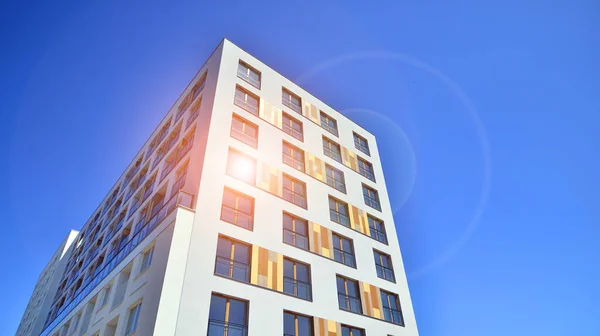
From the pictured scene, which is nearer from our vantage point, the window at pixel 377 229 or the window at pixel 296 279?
the window at pixel 296 279

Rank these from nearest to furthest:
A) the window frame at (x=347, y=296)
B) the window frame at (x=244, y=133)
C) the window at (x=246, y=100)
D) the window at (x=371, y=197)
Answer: the window frame at (x=347, y=296) → the window frame at (x=244, y=133) → the window at (x=246, y=100) → the window at (x=371, y=197)

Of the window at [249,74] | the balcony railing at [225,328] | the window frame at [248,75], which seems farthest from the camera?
the window at [249,74]

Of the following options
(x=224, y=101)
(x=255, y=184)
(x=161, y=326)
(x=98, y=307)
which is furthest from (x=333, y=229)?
(x=98, y=307)

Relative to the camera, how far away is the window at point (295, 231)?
20.0 meters

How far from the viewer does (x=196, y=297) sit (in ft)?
46.6

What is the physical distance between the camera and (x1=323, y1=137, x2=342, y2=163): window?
92.7 feet

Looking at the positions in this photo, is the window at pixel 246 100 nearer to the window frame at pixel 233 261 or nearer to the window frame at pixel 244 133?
the window frame at pixel 244 133

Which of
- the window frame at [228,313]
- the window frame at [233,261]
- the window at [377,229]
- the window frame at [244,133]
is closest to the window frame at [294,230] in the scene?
the window frame at [233,261]

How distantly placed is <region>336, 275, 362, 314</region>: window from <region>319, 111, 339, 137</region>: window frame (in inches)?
540

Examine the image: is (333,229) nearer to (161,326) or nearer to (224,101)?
(224,101)

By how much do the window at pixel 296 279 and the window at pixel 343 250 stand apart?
10.2ft

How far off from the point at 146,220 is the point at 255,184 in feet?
26.1

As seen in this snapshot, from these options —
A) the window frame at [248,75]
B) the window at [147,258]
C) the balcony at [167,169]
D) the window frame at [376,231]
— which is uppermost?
the window frame at [248,75]

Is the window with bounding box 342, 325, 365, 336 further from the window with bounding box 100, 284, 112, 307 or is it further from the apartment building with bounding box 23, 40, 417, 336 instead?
the window with bounding box 100, 284, 112, 307
